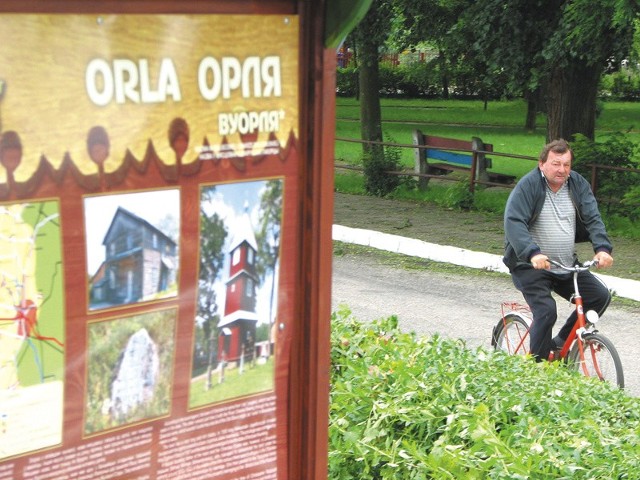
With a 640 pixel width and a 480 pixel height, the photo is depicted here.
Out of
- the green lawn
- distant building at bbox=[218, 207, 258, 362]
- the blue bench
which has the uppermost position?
distant building at bbox=[218, 207, 258, 362]

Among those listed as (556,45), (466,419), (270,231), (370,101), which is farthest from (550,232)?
(370,101)

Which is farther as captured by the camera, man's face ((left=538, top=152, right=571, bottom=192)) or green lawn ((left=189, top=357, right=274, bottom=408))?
man's face ((left=538, top=152, right=571, bottom=192))

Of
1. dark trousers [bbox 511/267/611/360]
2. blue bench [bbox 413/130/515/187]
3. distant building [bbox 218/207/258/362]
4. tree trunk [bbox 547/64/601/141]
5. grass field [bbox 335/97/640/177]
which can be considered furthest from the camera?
grass field [bbox 335/97/640/177]

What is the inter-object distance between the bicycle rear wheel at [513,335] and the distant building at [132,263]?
5319mm

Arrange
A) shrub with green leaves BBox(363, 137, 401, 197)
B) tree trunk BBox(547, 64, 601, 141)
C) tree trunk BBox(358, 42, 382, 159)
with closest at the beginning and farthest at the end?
tree trunk BBox(547, 64, 601, 141)
shrub with green leaves BBox(363, 137, 401, 197)
tree trunk BBox(358, 42, 382, 159)

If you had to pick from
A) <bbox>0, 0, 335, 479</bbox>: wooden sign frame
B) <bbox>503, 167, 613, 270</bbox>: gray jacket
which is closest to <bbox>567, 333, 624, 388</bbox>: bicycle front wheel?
<bbox>503, 167, 613, 270</bbox>: gray jacket

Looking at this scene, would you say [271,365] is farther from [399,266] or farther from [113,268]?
[399,266]

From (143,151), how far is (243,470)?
3.16 feet

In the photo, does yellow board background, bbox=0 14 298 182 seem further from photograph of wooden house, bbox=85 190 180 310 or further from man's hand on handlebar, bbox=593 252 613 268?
man's hand on handlebar, bbox=593 252 613 268

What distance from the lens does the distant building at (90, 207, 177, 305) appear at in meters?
2.77

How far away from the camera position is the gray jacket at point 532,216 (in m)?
7.36

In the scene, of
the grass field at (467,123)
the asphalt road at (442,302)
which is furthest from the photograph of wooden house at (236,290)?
the grass field at (467,123)

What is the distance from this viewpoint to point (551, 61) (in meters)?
15.5

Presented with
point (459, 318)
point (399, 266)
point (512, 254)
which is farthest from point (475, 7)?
point (512, 254)
